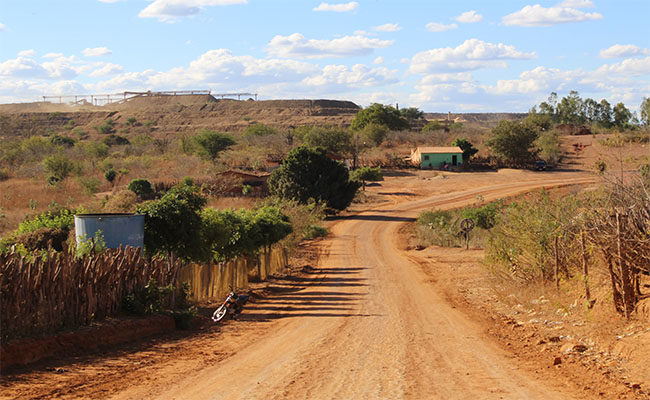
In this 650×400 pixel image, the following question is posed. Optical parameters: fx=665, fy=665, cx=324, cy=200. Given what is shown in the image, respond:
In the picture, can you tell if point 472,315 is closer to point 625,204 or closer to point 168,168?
point 625,204

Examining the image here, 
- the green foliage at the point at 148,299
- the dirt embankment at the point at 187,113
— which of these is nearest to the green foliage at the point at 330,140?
the dirt embankment at the point at 187,113

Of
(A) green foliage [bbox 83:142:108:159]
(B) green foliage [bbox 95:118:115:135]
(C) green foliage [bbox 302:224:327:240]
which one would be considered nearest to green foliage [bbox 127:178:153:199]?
(C) green foliage [bbox 302:224:327:240]

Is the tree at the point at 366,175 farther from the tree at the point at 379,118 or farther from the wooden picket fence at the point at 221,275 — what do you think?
the wooden picket fence at the point at 221,275

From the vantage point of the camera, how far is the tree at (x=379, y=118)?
4569 inches

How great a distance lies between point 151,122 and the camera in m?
146

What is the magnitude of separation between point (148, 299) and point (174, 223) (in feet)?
12.8

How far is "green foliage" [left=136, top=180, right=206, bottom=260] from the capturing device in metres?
17.5

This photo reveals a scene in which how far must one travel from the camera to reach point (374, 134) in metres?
101

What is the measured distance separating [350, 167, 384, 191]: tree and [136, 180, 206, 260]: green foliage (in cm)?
5159

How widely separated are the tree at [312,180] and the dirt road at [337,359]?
29.6 metres

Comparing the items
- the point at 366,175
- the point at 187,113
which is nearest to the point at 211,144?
the point at 366,175

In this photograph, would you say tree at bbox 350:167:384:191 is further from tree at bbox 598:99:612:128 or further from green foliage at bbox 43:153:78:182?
tree at bbox 598:99:612:128

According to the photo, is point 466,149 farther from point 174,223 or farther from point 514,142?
point 174,223

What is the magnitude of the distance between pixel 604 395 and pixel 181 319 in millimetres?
8809
